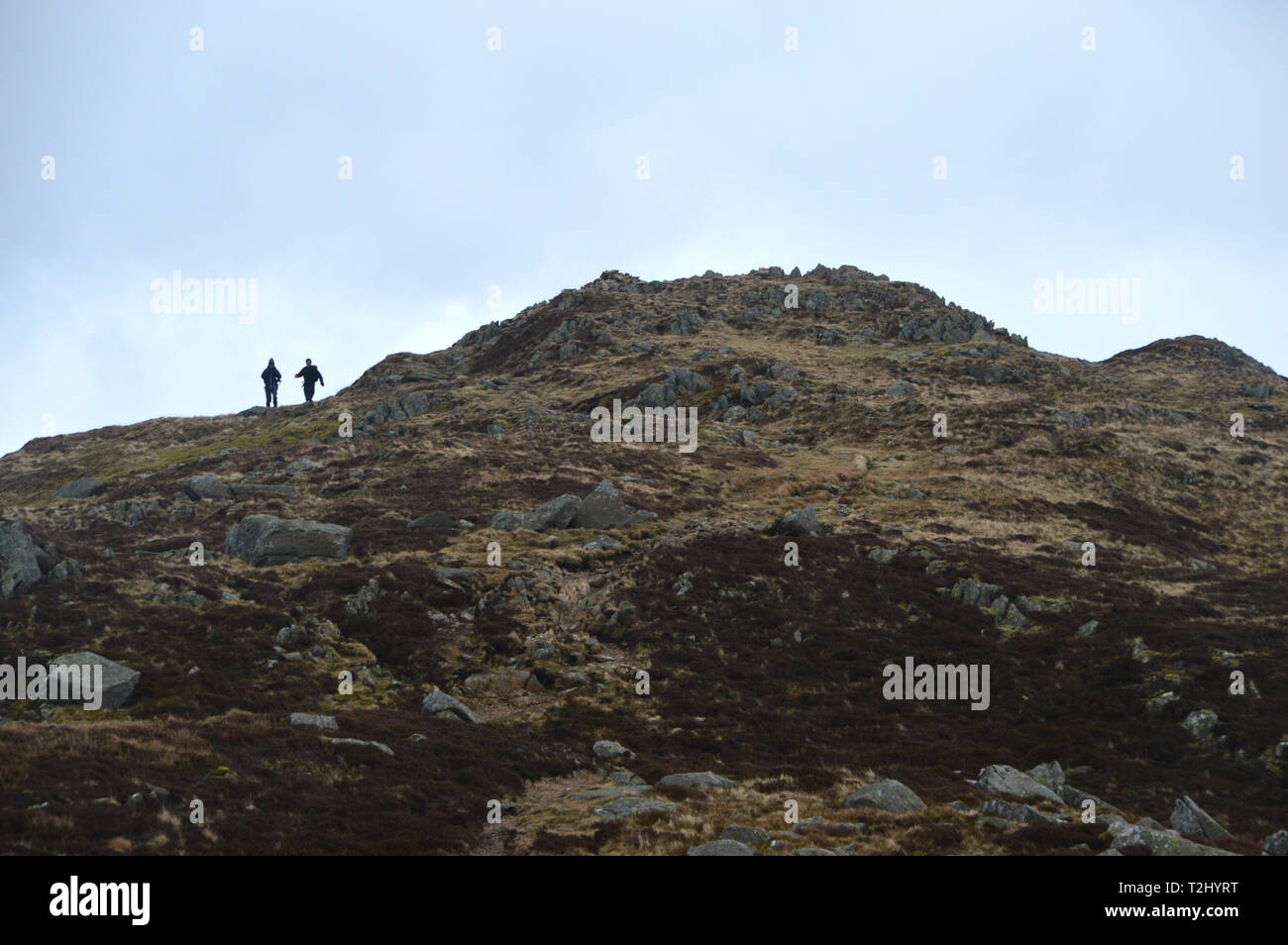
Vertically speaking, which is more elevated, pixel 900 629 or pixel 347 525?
pixel 347 525

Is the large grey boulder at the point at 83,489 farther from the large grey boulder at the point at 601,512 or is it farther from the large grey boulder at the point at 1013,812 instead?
the large grey boulder at the point at 1013,812

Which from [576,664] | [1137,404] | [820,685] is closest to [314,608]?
[576,664]

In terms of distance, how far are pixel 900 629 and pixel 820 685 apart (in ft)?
15.6

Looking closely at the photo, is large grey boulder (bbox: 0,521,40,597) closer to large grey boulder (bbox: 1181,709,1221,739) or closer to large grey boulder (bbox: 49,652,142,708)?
large grey boulder (bbox: 49,652,142,708)

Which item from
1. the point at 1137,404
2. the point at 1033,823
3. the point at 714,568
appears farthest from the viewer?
the point at 1137,404

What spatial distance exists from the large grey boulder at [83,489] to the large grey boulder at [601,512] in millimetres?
36828

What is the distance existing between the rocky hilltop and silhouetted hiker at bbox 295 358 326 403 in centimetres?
1220

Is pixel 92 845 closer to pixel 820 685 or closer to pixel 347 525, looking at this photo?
pixel 820 685

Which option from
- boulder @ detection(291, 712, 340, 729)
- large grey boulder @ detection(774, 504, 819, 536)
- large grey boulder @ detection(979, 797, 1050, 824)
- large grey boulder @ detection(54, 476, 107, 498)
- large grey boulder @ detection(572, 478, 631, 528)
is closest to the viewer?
large grey boulder @ detection(979, 797, 1050, 824)

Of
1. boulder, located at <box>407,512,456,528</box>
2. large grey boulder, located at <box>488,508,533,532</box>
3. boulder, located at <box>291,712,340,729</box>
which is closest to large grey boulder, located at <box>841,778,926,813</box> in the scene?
boulder, located at <box>291,712,340,729</box>

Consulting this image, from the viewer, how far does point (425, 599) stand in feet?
101

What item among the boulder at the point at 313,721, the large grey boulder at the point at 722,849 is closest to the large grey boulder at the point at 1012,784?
the large grey boulder at the point at 722,849

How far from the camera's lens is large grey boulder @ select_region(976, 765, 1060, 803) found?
18250 mm

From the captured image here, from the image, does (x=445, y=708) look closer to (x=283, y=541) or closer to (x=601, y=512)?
(x=283, y=541)
